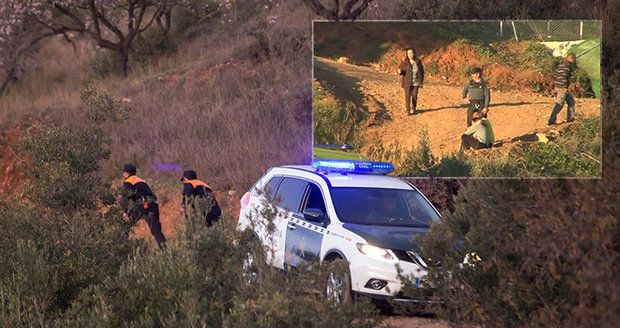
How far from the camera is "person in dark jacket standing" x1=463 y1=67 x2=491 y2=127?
9867 millimetres

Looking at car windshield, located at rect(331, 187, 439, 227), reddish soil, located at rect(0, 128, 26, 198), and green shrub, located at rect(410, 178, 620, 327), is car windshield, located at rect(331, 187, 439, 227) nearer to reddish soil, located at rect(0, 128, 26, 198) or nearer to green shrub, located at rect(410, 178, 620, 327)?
green shrub, located at rect(410, 178, 620, 327)

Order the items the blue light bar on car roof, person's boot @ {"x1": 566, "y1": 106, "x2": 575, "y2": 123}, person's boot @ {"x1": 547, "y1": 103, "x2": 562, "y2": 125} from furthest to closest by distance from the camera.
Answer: the blue light bar on car roof < person's boot @ {"x1": 547, "y1": 103, "x2": 562, "y2": 125} < person's boot @ {"x1": 566, "y1": 106, "x2": 575, "y2": 123}

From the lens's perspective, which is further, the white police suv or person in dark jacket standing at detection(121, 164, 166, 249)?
person in dark jacket standing at detection(121, 164, 166, 249)

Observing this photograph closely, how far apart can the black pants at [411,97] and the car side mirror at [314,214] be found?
84.9 inches

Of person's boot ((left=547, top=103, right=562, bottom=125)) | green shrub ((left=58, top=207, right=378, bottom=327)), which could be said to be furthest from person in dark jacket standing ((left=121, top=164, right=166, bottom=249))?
person's boot ((left=547, top=103, right=562, bottom=125))

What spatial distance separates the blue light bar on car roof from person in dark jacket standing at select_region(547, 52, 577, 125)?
1767 millimetres

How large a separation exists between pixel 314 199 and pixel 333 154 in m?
1.67

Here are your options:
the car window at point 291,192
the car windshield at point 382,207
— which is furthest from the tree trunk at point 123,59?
the car windshield at point 382,207

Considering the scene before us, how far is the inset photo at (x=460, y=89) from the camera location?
383 inches

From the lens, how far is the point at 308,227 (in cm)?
1226

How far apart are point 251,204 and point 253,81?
15130mm

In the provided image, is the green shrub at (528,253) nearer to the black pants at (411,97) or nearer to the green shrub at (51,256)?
the black pants at (411,97)

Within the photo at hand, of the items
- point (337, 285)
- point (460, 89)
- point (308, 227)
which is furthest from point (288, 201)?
point (337, 285)

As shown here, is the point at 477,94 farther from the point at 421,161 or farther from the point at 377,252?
the point at 377,252
